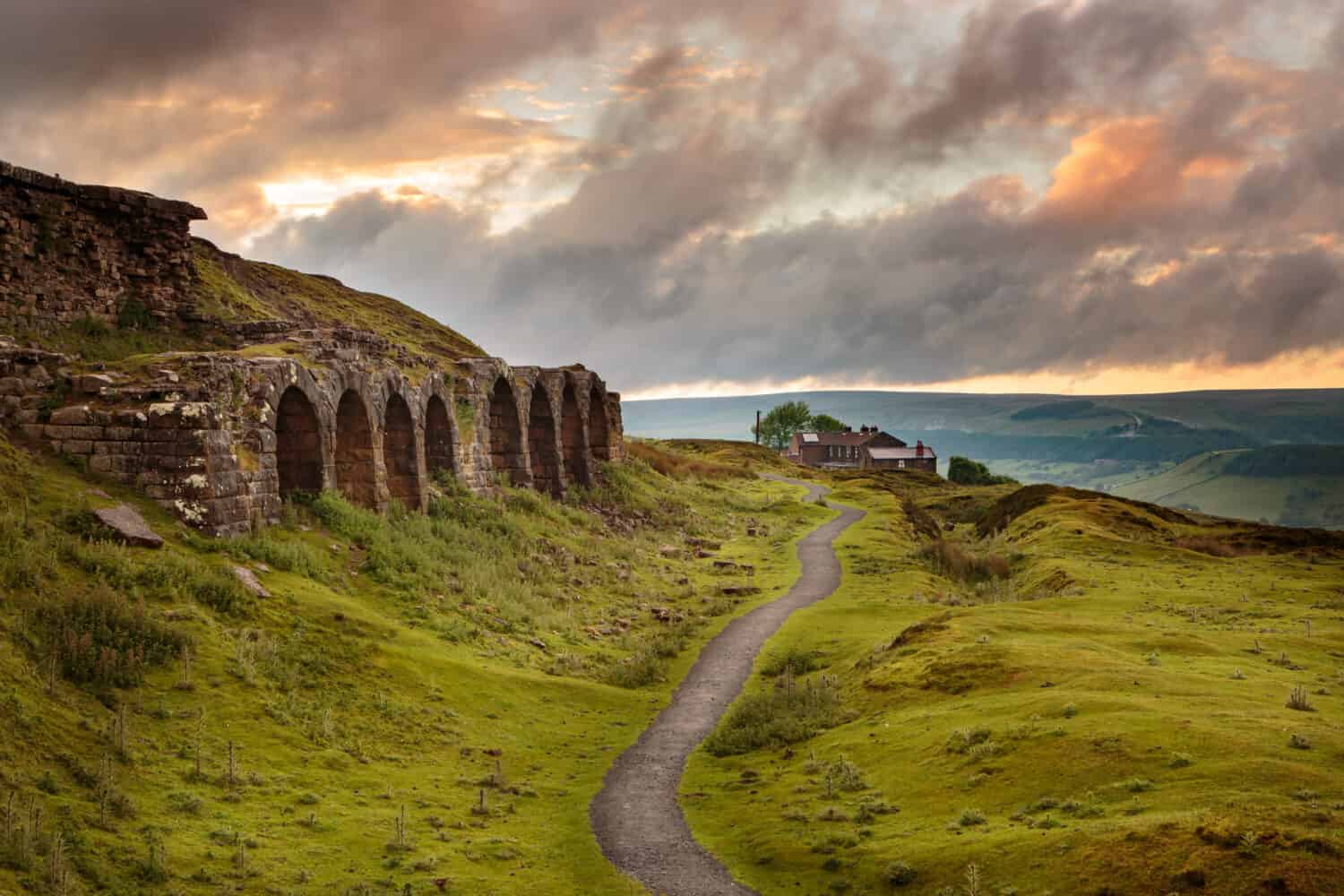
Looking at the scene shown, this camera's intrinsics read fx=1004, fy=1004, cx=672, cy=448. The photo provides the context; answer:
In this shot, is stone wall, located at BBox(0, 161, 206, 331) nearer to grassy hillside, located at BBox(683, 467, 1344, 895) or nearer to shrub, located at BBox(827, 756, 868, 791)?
grassy hillside, located at BBox(683, 467, 1344, 895)

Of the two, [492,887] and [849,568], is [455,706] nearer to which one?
[492,887]

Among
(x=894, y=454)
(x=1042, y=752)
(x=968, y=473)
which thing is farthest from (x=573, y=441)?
(x=894, y=454)

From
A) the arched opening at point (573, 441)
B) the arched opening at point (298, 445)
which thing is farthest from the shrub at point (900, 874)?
the arched opening at point (573, 441)

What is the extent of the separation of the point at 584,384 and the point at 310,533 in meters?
30.9

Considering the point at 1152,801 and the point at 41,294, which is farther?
the point at 41,294

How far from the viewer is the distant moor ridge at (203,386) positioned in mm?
22844

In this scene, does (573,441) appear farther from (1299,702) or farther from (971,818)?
(971,818)

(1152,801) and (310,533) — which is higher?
(310,533)

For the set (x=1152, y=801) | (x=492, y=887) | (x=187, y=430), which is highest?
(x=187, y=430)

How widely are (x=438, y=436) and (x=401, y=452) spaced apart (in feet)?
15.5

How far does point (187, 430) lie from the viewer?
2283cm

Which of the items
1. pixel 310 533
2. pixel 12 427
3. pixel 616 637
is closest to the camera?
pixel 12 427

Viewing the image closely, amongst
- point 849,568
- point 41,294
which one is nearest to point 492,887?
point 41,294

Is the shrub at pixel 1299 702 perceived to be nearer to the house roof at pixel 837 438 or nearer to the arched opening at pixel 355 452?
the arched opening at pixel 355 452
